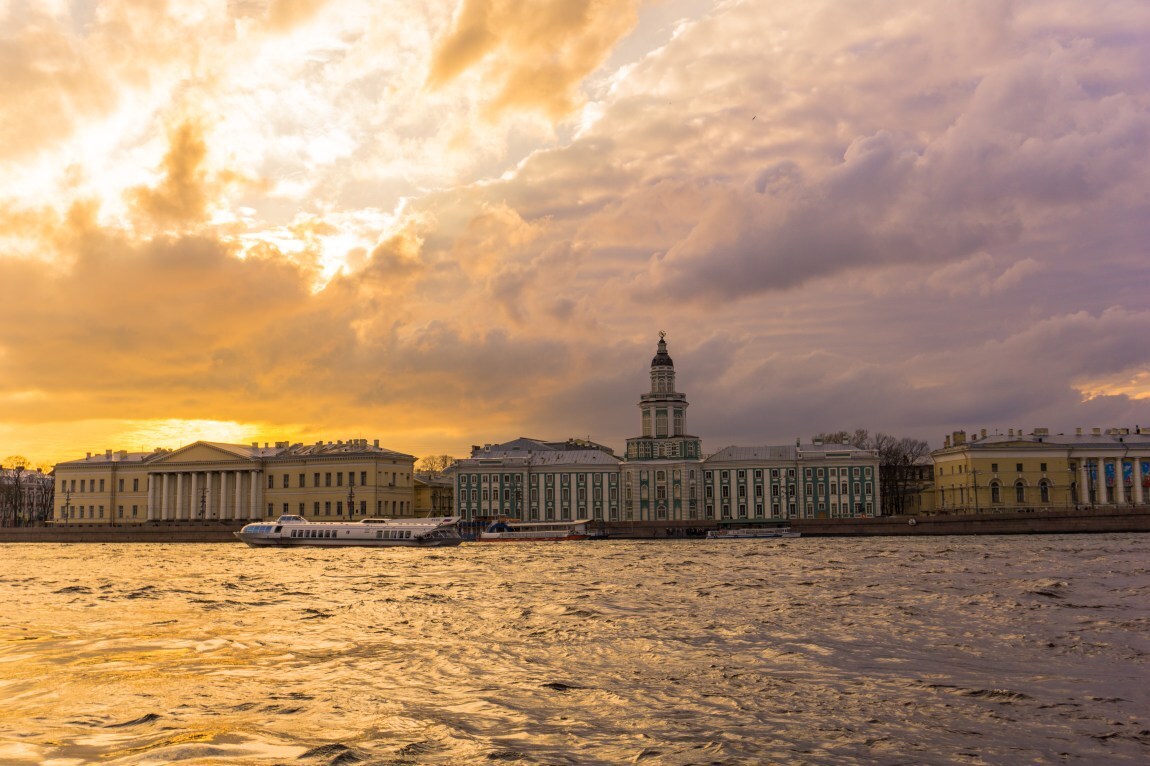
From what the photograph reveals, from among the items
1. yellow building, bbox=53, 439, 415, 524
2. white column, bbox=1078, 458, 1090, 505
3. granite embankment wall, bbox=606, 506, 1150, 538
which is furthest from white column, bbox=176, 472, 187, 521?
white column, bbox=1078, 458, 1090, 505

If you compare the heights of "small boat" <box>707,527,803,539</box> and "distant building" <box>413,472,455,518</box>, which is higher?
"distant building" <box>413,472,455,518</box>

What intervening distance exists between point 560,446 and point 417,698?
419 feet

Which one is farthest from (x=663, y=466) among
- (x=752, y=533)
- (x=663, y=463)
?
(x=752, y=533)

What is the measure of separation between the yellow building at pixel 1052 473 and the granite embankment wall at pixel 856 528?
18.5 meters

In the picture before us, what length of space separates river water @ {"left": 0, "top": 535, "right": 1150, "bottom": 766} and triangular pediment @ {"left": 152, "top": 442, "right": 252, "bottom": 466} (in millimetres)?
89653

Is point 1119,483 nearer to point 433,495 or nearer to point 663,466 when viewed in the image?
point 663,466

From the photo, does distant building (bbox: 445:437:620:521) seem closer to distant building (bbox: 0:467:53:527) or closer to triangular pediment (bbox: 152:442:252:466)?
triangular pediment (bbox: 152:442:252:466)

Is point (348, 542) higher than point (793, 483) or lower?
lower

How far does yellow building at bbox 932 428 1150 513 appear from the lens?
101188 mm

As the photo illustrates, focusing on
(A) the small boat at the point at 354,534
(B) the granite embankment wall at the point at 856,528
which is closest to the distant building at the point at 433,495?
(B) the granite embankment wall at the point at 856,528

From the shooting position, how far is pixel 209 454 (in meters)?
116

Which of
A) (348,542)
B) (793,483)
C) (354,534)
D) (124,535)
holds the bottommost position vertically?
(348,542)

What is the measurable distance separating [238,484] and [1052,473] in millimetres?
83734

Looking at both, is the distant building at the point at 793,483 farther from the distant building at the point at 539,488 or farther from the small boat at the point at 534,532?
the small boat at the point at 534,532
